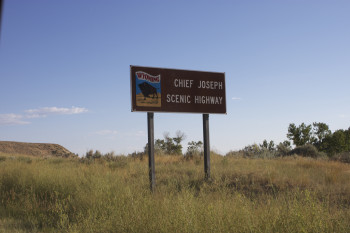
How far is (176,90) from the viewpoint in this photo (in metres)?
10.6

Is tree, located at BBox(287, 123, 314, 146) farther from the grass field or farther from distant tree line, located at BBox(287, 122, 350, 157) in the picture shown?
the grass field

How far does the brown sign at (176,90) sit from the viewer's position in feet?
32.8

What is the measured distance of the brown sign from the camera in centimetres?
999

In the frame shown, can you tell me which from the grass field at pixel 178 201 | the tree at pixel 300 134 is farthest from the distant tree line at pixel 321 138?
the grass field at pixel 178 201

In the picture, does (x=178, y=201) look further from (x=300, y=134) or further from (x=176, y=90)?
(x=300, y=134)

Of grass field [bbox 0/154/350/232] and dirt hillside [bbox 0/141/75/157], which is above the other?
dirt hillside [bbox 0/141/75/157]

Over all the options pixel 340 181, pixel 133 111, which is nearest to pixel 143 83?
pixel 133 111

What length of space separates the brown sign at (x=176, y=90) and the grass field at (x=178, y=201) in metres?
2.36

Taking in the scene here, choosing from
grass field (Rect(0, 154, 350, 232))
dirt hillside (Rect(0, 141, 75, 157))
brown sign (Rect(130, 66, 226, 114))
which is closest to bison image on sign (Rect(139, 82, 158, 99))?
brown sign (Rect(130, 66, 226, 114))

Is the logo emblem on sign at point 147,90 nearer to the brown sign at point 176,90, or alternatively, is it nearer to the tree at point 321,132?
the brown sign at point 176,90

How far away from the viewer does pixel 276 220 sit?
504cm

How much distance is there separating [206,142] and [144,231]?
6483mm

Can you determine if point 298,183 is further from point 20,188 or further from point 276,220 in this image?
point 20,188

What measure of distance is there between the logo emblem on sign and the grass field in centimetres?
246
